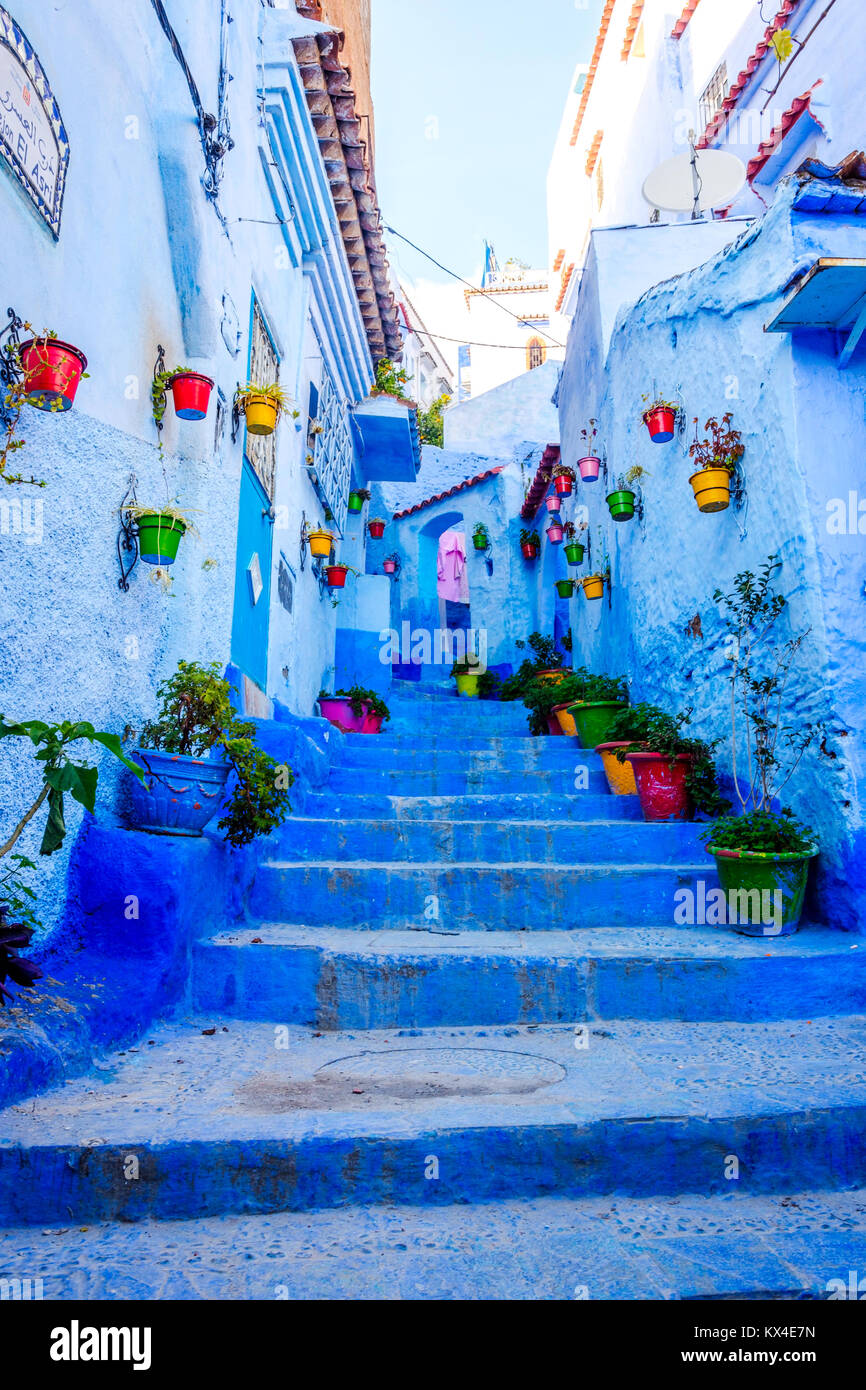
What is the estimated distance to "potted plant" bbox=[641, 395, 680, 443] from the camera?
19.5 feet

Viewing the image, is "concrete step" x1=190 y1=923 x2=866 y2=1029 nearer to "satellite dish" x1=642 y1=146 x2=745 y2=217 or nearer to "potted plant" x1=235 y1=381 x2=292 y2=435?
"potted plant" x1=235 y1=381 x2=292 y2=435

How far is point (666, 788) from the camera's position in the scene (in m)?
5.11

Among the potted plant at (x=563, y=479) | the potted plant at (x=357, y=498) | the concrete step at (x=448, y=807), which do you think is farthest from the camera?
the potted plant at (x=357, y=498)

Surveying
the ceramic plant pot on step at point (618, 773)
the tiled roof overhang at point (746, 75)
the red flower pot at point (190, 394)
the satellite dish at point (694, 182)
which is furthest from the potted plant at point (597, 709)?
the tiled roof overhang at point (746, 75)

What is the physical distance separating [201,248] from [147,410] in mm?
1070

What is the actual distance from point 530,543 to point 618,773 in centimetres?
940

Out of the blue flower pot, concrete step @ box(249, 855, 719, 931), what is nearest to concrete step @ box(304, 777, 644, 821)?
concrete step @ box(249, 855, 719, 931)

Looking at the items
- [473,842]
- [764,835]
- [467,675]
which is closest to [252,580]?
→ [473,842]

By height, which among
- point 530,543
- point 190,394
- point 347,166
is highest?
point 347,166

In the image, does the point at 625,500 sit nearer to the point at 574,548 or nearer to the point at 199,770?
the point at 574,548

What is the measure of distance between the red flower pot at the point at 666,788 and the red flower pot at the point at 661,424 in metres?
2.35

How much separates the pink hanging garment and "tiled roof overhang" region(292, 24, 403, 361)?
704 centimetres

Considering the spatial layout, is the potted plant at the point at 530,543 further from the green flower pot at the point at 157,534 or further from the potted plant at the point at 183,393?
the green flower pot at the point at 157,534

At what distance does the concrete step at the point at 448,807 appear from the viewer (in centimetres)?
501
